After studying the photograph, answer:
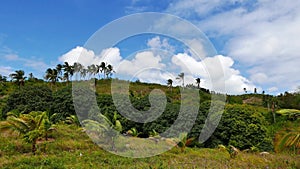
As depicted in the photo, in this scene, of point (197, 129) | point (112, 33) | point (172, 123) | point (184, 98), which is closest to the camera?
point (112, 33)

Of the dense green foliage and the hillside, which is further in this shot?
the dense green foliage

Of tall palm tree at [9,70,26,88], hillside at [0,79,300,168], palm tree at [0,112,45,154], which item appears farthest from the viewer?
tall palm tree at [9,70,26,88]

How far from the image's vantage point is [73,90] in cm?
2630

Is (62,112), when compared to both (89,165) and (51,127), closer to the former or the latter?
(51,127)

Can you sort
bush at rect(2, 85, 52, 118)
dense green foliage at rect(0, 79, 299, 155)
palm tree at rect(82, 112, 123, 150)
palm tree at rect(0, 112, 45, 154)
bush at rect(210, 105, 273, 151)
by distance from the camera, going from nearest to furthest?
palm tree at rect(0, 112, 45, 154), palm tree at rect(82, 112, 123, 150), bush at rect(210, 105, 273, 151), dense green foliage at rect(0, 79, 299, 155), bush at rect(2, 85, 52, 118)

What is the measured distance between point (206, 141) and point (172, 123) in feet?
10.8

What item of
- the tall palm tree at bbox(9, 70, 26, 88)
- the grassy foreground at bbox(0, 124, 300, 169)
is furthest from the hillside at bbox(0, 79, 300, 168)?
the tall palm tree at bbox(9, 70, 26, 88)

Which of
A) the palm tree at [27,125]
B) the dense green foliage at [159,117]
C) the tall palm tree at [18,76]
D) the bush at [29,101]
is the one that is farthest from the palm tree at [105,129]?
the tall palm tree at [18,76]

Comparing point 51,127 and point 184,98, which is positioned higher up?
point 184,98

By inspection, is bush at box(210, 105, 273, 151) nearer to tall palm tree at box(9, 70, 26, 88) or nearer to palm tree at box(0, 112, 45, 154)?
palm tree at box(0, 112, 45, 154)

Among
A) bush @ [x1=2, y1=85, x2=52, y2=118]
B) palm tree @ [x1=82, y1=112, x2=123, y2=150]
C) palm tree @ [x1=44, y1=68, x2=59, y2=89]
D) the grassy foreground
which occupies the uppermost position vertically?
palm tree @ [x1=44, y1=68, x2=59, y2=89]

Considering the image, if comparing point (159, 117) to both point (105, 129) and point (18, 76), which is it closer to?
→ point (105, 129)

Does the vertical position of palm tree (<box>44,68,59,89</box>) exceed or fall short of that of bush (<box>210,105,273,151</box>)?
it exceeds it

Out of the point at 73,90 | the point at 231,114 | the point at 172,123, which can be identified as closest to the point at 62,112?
the point at 73,90
